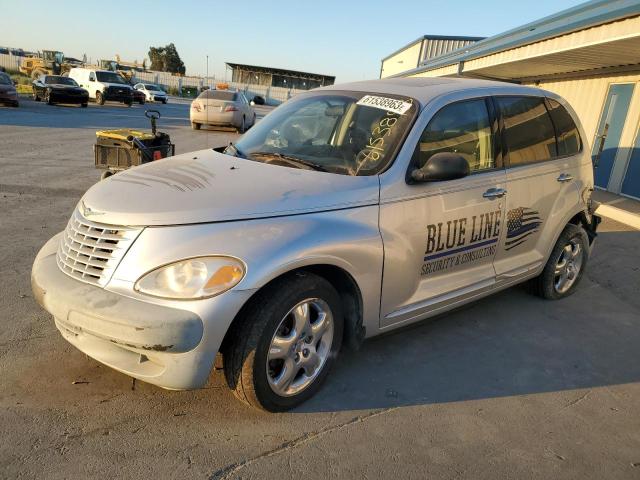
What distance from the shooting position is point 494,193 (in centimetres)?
367

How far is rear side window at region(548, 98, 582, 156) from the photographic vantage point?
4.45 metres

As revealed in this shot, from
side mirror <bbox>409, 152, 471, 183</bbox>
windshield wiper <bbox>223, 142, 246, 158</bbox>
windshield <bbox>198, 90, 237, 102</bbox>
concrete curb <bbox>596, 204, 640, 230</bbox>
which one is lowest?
concrete curb <bbox>596, 204, 640, 230</bbox>

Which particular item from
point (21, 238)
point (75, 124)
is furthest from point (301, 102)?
point (75, 124)

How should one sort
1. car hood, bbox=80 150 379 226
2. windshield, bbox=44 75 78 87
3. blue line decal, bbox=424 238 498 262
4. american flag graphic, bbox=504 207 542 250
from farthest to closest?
windshield, bbox=44 75 78 87 < american flag graphic, bbox=504 207 542 250 < blue line decal, bbox=424 238 498 262 < car hood, bbox=80 150 379 226

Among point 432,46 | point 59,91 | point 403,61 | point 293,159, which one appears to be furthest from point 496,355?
point 403,61

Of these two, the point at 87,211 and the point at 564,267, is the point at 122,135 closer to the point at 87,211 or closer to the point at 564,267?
the point at 87,211

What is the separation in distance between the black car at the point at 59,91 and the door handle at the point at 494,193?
25941 millimetres

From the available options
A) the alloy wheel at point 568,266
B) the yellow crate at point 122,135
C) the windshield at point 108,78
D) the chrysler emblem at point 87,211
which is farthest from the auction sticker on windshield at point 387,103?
the windshield at point 108,78

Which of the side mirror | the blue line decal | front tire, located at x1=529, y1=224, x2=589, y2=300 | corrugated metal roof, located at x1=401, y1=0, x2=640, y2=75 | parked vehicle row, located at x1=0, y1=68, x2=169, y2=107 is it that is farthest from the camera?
parked vehicle row, located at x1=0, y1=68, x2=169, y2=107

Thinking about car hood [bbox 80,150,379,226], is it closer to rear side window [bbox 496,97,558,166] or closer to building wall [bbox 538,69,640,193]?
rear side window [bbox 496,97,558,166]

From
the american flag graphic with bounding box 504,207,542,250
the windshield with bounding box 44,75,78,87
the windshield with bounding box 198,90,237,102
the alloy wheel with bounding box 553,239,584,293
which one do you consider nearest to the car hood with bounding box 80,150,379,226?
the american flag graphic with bounding box 504,207,542,250

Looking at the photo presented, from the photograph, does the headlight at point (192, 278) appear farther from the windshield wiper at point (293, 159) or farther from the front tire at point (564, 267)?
the front tire at point (564, 267)

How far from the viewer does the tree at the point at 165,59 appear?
106 meters

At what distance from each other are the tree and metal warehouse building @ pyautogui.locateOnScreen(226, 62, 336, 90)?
34.3 meters
